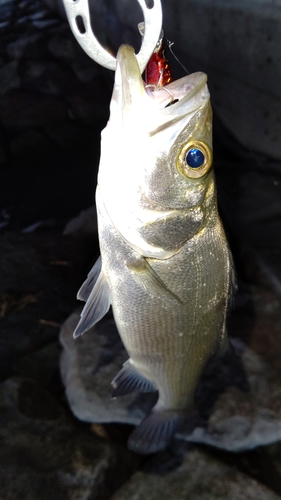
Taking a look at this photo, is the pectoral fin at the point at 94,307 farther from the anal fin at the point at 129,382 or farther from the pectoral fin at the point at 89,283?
the anal fin at the point at 129,382

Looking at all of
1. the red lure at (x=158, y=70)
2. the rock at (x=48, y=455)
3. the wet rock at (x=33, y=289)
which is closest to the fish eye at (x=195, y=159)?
the red lure at (x=158, y=70)

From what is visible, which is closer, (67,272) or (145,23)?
(145,23)

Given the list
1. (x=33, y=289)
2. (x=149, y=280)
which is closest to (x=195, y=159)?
(x=149, y=280)

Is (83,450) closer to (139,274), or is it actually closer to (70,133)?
(139,274)

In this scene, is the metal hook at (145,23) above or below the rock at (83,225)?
above

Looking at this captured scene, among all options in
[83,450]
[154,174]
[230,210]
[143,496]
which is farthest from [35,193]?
[154,174]

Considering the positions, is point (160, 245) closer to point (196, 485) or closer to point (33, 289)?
point (196, 485)

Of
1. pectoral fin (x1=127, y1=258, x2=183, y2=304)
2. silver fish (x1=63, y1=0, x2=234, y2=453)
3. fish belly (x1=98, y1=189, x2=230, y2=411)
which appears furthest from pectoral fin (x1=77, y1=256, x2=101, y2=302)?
pectoral fin (x1=127, y1=258, x2=183, y2=304)
